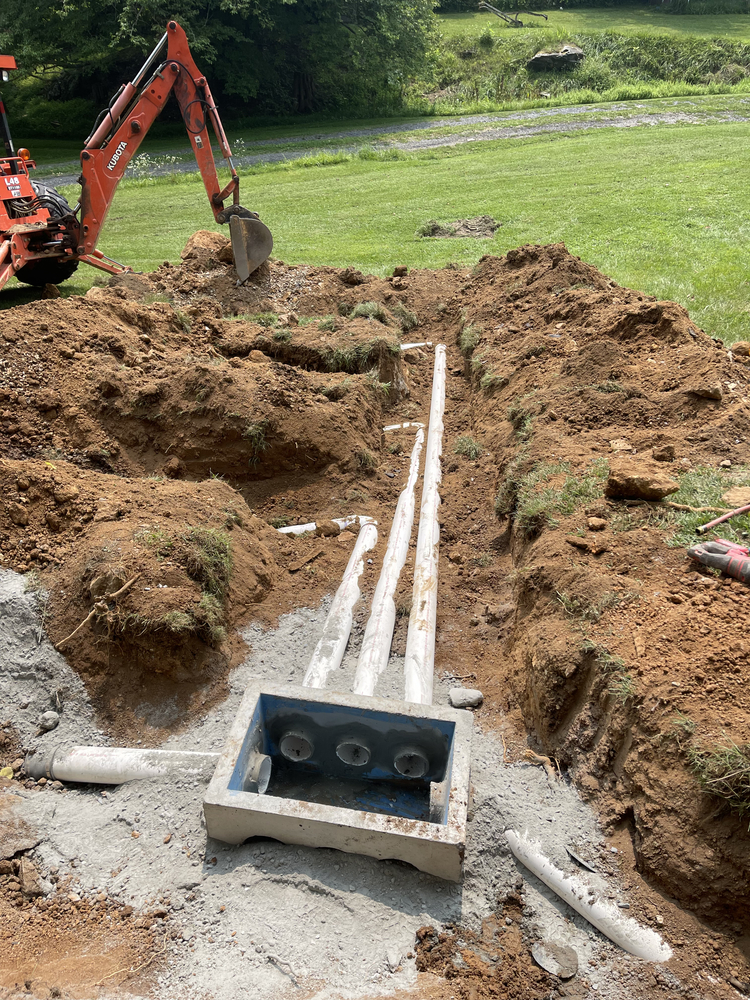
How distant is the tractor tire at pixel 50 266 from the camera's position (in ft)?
39.7

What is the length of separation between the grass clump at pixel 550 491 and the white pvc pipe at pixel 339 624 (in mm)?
1444

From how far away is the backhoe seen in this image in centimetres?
1113

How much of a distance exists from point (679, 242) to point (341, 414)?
842 centimetres

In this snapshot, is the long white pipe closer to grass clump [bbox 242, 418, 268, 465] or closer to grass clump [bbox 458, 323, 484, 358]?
grass clump [bbox 242, 418, 268, 465]

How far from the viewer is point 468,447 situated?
827cm

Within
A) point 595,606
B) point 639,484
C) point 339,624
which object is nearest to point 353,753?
point 339,624

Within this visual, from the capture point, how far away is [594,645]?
4.53 metres

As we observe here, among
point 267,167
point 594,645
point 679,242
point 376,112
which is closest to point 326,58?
point 376,112

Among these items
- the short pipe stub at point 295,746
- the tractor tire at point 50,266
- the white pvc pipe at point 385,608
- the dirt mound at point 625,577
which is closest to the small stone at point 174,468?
the white pvc pipe at point 385,608

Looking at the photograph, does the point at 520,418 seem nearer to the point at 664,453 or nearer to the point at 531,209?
the point at 664,453

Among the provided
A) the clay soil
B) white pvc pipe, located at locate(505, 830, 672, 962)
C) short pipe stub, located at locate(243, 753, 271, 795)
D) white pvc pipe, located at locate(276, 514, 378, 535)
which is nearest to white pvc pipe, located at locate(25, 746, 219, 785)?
short pipe stub, located at locate(243, 753, 271, 795)

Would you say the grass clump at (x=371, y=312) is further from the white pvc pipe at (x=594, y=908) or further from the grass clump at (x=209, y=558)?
the white pvc pipe at (x=594, y=908)

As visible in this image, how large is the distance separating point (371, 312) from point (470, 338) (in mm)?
1593

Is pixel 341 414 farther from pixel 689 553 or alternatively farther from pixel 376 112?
pixel 376 112
